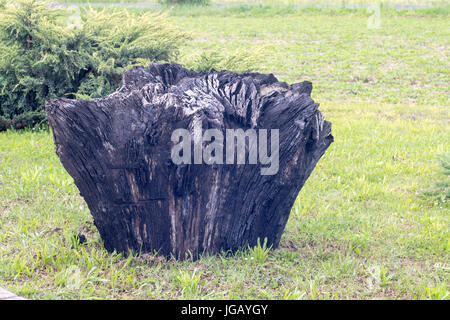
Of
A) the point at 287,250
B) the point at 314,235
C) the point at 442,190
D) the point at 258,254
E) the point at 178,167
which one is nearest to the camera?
the point at 178,167

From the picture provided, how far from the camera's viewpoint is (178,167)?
3252 millimetres

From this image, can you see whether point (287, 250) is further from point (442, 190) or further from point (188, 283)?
point (442, 190)

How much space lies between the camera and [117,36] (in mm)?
8055

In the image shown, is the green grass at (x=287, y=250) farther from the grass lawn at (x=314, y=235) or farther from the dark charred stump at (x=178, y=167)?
the dark charred stump at (x=178, y=167)

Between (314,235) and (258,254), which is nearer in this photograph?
(258,254)

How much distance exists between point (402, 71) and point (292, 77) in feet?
10.5

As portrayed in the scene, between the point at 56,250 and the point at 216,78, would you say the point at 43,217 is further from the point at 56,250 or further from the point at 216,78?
the point at 216,78

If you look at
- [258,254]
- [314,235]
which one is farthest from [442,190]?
[258,254]

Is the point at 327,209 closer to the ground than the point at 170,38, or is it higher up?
closer to the ground

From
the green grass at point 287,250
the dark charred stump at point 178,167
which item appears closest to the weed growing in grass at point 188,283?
the green grass at point 287,250

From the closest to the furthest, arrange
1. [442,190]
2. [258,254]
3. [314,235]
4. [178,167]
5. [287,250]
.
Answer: [178,167] → [258,254] → [287,250] → [314,235] → [442,190]

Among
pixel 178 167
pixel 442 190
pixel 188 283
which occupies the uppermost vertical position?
pixel 178 167

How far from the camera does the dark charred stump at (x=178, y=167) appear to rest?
3.28 m
